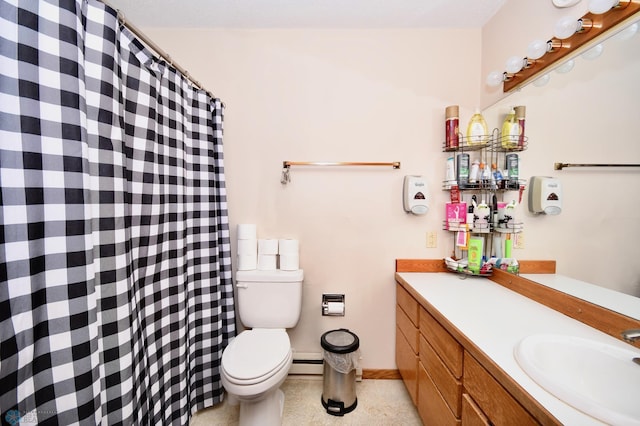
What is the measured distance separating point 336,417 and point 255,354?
2.23 ft

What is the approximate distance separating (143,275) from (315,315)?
113 centimetres

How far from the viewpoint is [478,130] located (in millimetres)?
1508

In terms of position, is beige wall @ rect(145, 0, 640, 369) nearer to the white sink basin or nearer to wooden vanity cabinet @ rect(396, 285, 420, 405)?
wooden vanity cabinet @ rect(396, 285, 420, 405)

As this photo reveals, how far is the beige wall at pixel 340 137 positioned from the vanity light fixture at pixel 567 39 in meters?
0.35

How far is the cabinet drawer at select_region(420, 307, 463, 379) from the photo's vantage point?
3.04 feet

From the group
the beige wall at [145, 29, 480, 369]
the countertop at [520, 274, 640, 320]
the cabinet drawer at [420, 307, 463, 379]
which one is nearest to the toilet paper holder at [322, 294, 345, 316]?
the beige wall at [145, 29, 480, 369]

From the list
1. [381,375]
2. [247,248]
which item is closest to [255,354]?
[247,248]

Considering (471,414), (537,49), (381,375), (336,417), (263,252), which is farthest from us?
(381,375)

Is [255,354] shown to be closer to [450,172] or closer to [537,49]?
[450,172]

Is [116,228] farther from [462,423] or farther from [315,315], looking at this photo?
[462,423]

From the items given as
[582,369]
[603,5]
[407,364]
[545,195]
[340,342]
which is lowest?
[407,364]

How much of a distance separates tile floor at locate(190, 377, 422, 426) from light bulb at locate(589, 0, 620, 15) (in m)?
2.13

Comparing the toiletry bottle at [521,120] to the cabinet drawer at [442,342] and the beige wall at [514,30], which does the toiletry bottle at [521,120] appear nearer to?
the beige wall at [514,30]

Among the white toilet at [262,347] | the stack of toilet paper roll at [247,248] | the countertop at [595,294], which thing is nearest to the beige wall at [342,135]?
the stack of toilet paper roll at [247,248]
